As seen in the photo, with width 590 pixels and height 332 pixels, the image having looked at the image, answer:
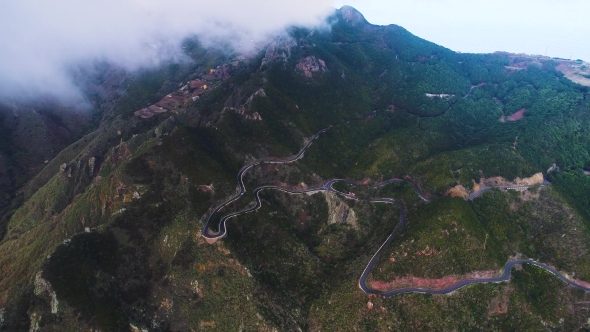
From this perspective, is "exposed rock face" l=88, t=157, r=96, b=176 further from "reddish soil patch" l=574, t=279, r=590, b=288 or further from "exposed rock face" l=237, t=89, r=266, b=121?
"reddish soil patch" l=574, t=279, r=590, b=288

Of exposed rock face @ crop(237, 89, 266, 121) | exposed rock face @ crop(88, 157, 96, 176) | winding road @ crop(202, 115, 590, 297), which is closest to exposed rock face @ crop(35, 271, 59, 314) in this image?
winding road @ crop(202, 115, 590, 297)

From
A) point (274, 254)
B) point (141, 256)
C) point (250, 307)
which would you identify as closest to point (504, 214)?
point (274, 254)

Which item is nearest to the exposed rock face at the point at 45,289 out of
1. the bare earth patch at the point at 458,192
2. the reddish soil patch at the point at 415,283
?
the reddish soil patch at the point at 415,283

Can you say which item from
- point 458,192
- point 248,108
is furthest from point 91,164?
point 458,192

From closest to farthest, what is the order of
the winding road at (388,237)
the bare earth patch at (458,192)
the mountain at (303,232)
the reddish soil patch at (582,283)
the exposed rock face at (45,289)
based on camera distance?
the exposed rock face at (45,289), the mountain at (303,232), the winding road at (388,237), the reddish soil patch at (582,283), the bare earth patch at (458,192)

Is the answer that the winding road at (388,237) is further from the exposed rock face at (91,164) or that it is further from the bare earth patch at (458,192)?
the exposed rock face at (91,164)

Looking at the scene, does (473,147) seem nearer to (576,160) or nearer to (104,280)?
(576,160)

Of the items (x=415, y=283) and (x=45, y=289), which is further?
(x=415, y=283)

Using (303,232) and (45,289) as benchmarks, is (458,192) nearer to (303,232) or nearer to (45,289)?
(303,232)
